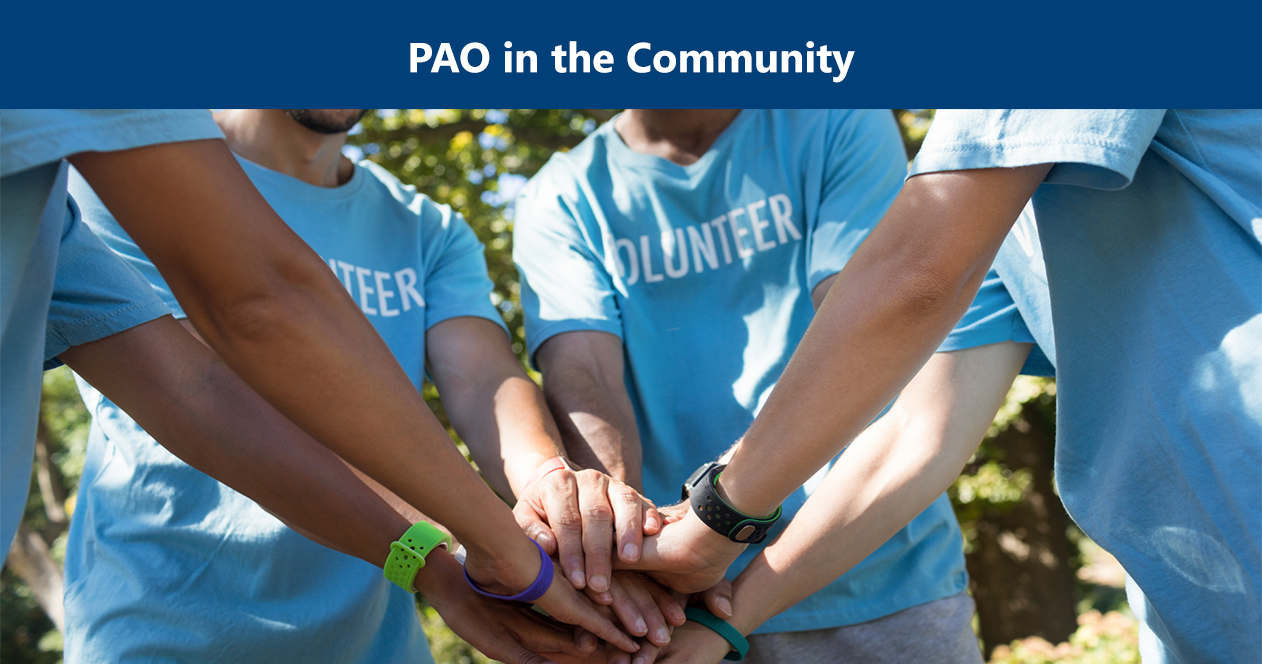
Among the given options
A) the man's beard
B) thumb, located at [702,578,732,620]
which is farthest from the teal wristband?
the man's beard

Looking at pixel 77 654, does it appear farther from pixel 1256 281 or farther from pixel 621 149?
pixel 1256 281

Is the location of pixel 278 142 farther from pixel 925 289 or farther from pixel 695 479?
pixel 925 289

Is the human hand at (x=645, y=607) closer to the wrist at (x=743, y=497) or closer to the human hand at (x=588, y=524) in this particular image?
the human hand at (x=588, y=524)

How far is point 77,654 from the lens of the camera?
2074 mm

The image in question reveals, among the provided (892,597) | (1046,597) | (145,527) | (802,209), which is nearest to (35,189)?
(145,527)

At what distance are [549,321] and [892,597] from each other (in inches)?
44.7

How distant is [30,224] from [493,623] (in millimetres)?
1300

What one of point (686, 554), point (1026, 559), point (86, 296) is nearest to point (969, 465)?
point (1026, 559)

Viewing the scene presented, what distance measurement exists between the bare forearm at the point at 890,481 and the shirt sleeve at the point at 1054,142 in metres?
0.76

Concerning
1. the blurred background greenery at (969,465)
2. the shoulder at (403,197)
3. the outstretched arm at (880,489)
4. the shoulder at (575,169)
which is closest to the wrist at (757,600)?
the outstretched arm at (880,489)

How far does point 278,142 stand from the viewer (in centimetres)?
253

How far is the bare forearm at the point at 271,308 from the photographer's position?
1195 mm
